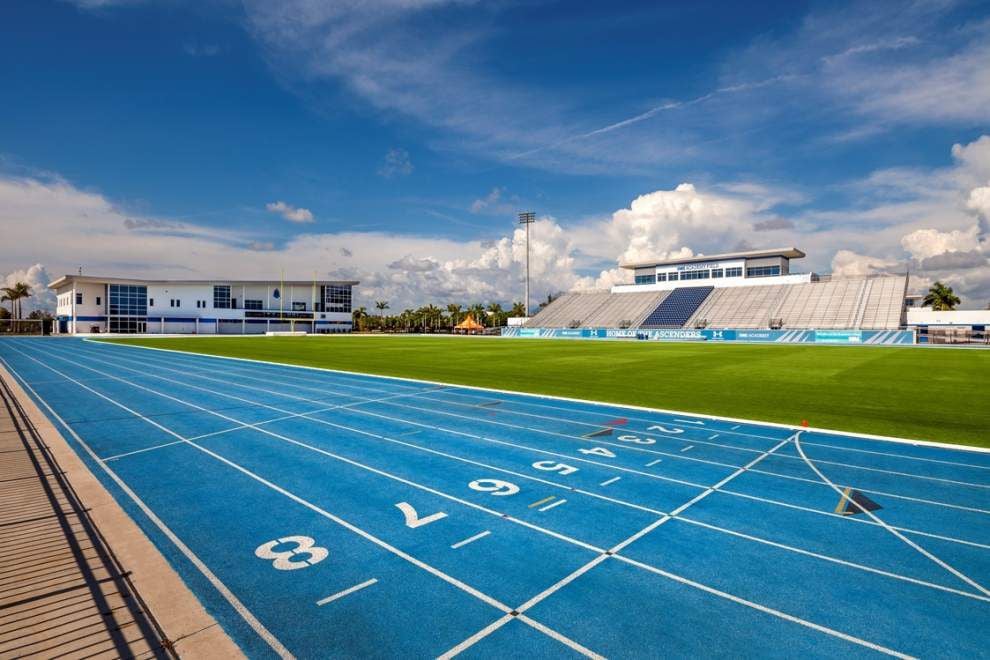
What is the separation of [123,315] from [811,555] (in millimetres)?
110494

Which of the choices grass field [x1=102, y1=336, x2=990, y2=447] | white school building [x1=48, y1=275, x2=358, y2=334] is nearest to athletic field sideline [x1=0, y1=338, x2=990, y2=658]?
grass field [x1=102, y1=336, x2=990, y2=447]

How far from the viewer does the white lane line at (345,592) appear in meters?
5.04

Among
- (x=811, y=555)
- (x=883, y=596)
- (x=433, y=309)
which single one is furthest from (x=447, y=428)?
(x=433, y=309)

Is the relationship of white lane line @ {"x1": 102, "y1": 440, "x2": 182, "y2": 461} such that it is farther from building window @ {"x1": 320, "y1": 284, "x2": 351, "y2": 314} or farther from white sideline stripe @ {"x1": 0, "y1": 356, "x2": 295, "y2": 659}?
building window @ {"x1": 320, "y1": 284, "x2": 351, "y2": 314}

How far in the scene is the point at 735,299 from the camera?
2995 inches

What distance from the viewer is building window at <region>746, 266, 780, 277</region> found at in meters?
81.1

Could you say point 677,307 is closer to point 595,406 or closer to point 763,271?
point 763,271

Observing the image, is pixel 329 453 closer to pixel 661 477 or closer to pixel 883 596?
pixel 661 477

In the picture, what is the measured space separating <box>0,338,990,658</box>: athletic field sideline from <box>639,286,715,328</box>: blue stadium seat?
66075 mm

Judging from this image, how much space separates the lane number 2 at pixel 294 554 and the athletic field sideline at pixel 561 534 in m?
0.03

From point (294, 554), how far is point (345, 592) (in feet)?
3.95

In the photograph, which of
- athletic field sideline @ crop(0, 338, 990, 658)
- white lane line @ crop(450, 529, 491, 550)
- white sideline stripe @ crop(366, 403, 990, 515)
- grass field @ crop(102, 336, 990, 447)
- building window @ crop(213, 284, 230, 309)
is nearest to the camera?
athletic field sideline @ crop(0, 338, 990, 658)

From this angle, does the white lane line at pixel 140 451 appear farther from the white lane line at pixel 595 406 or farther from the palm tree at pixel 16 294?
the palm tree at pixel 16 294

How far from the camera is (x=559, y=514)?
286 inches
